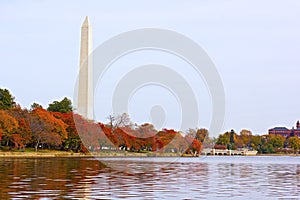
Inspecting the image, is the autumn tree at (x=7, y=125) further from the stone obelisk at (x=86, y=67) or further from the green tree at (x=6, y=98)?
the green tree at (x=6, y=98)

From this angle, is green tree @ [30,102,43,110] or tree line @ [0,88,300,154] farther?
green tree @ [30,102,43,110]

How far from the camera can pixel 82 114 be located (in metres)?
90.3

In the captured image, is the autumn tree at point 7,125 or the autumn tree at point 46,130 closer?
the autumn tree at point 7,125

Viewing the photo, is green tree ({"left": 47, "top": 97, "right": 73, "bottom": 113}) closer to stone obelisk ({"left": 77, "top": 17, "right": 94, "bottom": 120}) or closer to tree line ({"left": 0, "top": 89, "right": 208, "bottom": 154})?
tree line ({"left": 0, "top": 89, "right": 208, "bottom": 154})

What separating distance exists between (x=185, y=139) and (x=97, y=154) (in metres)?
39.6

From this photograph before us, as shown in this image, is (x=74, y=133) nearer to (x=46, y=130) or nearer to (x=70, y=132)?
(x=70, y=132)

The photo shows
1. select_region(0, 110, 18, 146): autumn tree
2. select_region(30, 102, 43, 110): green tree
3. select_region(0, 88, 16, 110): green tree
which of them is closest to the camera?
select_region(0, 110, 18, 146): autumn tree

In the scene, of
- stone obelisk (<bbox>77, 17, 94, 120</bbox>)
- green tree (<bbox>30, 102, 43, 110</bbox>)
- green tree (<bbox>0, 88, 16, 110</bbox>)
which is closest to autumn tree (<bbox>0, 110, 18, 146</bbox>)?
stone obelisk (<bbox>77, 17, 94, 120</bbox>)

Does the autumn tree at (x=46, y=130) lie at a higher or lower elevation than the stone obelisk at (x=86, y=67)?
lower

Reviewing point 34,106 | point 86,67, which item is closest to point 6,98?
point 34,106

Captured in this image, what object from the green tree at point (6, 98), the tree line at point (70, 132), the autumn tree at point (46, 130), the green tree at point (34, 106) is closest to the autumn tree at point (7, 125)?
the tree line at point (70, 132)

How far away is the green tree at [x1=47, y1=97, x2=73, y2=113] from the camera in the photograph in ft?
394

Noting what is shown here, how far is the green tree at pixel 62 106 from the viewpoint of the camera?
394 feet

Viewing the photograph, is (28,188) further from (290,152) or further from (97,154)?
(290,152)
